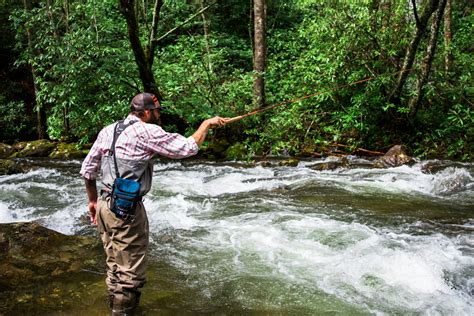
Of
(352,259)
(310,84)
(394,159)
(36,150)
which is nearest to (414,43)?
(394,159)

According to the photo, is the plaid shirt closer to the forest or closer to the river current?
the river current

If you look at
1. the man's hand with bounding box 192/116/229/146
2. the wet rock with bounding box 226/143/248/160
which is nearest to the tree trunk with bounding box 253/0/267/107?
the wet rock with bounding box 226/143/248/160

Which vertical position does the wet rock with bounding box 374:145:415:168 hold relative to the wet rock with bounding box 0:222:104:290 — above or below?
below

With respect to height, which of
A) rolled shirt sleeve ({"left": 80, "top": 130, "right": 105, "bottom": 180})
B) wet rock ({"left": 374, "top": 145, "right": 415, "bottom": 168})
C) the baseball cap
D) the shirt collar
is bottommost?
wet rock ({"left": 374, "top": 145, "right": 415, "bottom": 168})

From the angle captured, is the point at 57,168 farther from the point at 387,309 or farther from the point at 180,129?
the point at 387,309

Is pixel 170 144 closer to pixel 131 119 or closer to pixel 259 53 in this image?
pixel 131 119

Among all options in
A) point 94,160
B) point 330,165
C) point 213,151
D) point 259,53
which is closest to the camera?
point 94,160

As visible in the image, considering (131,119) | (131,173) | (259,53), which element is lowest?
(131,173)

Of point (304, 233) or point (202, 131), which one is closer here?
point (202, 131)

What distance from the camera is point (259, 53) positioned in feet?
40.5

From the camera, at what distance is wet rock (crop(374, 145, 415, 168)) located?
9.60 metres

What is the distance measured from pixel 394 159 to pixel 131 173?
307 inches

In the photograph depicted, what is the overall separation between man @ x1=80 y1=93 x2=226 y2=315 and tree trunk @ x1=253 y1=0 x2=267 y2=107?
8617 millimetres

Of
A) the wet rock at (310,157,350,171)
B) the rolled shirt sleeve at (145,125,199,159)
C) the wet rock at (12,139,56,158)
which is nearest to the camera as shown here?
the rolled shirt sleeve at (145,125,199,159)
